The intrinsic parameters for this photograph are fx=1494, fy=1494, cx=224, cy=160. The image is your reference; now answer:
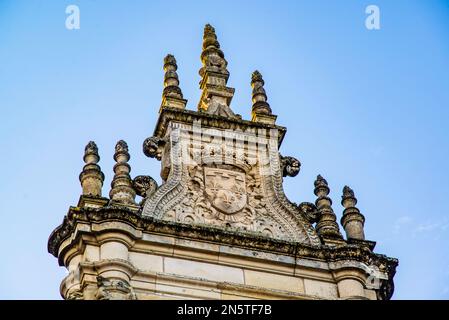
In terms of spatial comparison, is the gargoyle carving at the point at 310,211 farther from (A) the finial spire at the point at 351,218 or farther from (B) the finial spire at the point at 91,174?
(B) the finial spire at the point at 91,174

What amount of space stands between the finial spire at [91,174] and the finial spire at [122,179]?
8.7 inches

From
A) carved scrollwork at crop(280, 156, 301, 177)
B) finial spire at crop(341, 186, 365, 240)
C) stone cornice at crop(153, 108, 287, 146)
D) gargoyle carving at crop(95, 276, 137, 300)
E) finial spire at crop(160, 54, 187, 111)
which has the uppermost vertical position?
finial spire at crop(160, 54, 187, 111)

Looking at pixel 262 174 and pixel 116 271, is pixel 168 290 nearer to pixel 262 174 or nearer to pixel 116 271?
pixel 116 271

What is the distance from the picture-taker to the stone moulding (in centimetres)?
2122

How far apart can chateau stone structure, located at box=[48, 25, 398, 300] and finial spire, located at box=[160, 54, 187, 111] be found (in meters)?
0.02

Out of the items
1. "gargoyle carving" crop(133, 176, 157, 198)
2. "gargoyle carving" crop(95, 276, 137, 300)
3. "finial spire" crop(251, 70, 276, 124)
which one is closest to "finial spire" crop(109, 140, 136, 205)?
"gargoyle carving" crop(133, 176, 157, 198)

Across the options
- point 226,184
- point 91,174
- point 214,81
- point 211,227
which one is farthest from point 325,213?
point 91,174

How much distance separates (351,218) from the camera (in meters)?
23.0

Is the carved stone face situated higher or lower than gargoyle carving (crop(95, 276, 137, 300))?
higher

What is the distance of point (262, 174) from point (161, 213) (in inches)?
81.0

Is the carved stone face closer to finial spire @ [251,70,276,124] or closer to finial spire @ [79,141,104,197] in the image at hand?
finial spire @ [251,70,276,124]

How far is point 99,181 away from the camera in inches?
874

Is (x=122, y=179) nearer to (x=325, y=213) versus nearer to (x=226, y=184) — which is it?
(x=226, y=184)

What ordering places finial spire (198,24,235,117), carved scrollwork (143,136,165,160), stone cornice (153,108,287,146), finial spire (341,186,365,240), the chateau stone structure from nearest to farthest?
the chateau stone structure < finial spire (341,186,365,240) < carved scrollwork (143,136,165,160) < stone cornice (153,108,287,146) < finial spire (198,24,235,117)
